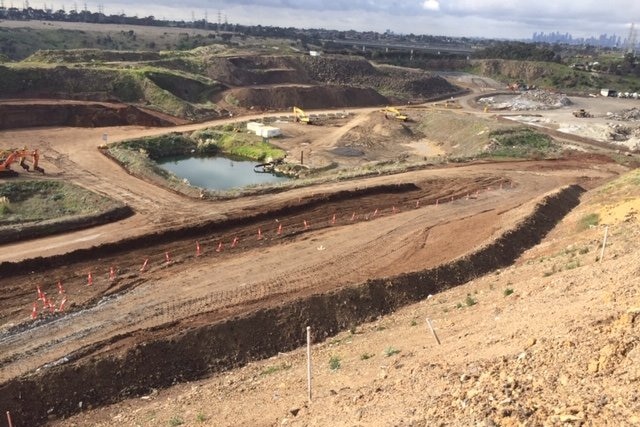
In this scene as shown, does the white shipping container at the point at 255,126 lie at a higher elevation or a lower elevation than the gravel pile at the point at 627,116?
lower

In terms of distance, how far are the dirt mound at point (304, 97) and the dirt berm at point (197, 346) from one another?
49.1m

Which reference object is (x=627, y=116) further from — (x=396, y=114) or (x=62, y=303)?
(x=62, y=303)

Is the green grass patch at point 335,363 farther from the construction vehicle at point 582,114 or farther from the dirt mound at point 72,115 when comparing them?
the construction vehicle at point 582,114

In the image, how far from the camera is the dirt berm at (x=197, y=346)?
1470 cm

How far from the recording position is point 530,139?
5053 centimetres

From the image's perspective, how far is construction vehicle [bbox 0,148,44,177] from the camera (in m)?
32.7

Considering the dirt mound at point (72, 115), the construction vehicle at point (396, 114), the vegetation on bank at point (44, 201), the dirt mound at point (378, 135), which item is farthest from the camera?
the construction vehicle at point (396, 114)

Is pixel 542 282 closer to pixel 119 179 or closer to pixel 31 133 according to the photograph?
pixel 119 179

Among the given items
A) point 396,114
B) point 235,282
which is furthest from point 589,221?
point 396,114

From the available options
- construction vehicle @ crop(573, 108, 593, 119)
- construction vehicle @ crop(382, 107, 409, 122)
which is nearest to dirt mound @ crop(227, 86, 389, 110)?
construction vehicle @ crop(382, 107, 409, 122)

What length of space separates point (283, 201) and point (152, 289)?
11903 mm

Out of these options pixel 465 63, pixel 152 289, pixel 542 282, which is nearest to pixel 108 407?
pixel 152 289

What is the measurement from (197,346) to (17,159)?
26.1 metres

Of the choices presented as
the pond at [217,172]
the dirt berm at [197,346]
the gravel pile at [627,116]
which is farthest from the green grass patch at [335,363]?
the gravel pile at [627,116]
